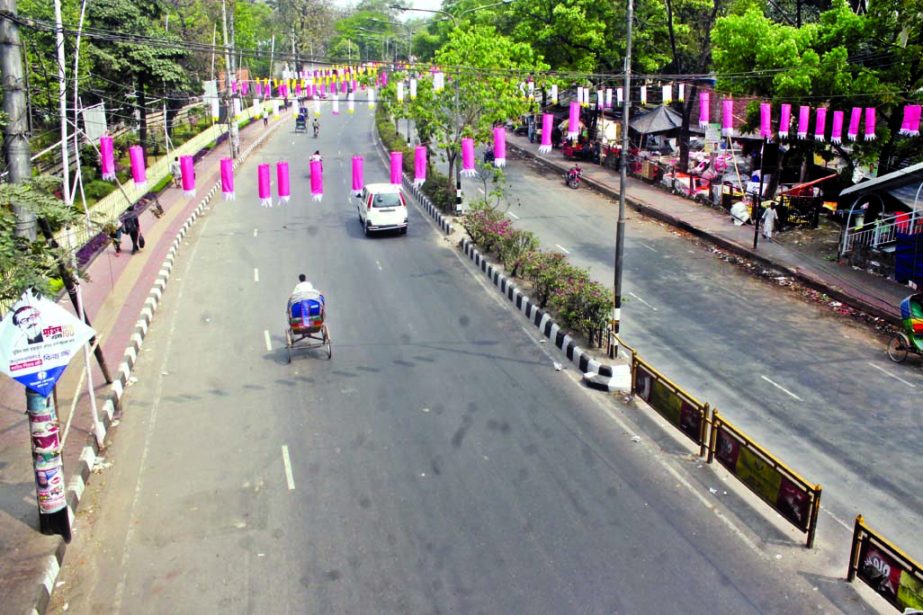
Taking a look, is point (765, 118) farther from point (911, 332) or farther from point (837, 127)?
point (911, 332)

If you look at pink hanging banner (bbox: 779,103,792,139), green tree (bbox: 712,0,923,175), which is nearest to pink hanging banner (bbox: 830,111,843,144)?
green tree (bbox: 712,0,923,175)

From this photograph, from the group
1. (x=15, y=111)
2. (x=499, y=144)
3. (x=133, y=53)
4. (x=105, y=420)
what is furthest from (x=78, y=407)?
(x=133, y=53)

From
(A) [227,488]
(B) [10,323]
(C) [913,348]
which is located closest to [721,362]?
(C) [913,348]

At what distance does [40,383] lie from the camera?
8.98m

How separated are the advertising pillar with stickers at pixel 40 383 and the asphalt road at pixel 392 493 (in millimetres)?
576

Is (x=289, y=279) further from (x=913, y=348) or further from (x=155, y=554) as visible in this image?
(x=913, y=348)

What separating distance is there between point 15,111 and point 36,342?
281cm

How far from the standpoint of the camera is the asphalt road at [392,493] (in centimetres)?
809

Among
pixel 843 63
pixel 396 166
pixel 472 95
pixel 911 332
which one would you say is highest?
pixel 843 63

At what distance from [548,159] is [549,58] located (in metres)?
5.19

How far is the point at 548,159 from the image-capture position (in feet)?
135

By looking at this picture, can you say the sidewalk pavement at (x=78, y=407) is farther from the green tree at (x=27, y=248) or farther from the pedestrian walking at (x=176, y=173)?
the pedestrian walking at (x=176, y=173)

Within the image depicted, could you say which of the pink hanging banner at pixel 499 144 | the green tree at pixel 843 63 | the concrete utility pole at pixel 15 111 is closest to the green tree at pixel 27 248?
the concrete utility pole at pixel 15 111

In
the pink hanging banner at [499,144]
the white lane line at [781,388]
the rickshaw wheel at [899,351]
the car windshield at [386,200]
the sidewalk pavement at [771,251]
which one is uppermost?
the pink hanging banner at [499,144]
